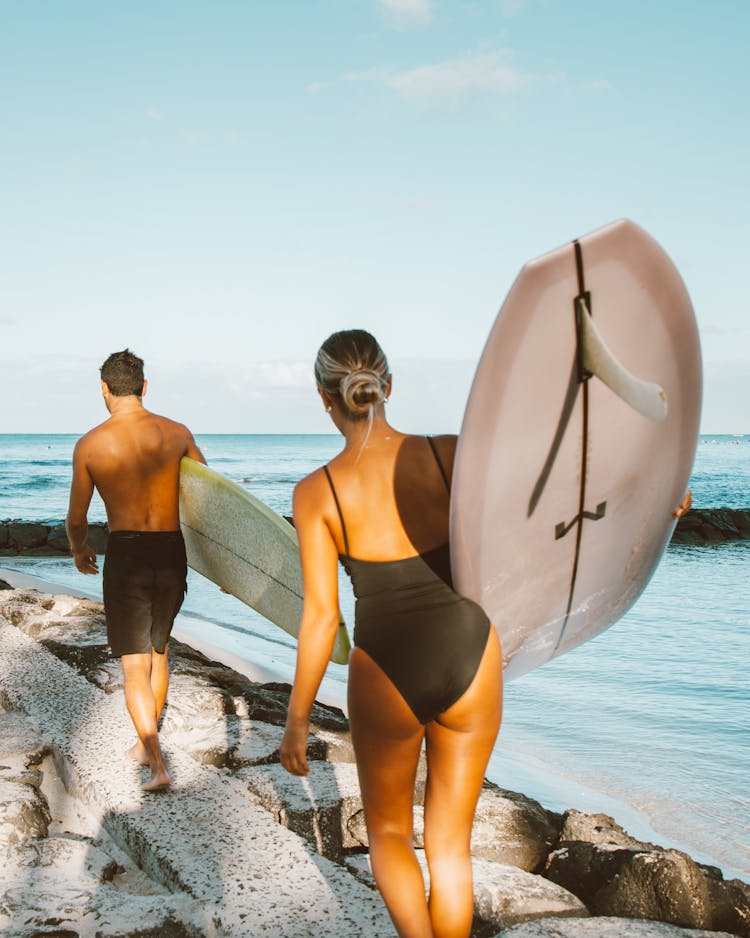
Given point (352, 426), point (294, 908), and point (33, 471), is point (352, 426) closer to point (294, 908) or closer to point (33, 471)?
point (294, 908)

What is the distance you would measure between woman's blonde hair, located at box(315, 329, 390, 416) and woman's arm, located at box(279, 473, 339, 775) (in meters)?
0.19

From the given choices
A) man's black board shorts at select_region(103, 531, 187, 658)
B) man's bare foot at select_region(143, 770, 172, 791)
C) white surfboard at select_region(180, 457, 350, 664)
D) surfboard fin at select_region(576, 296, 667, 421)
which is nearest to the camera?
surfboard fin at select_region(576, 296, 667, 421)

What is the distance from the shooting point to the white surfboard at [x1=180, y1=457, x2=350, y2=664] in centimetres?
340

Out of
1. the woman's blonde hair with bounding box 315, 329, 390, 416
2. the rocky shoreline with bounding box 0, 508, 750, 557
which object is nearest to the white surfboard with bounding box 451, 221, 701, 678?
the woman's blonde hair with bounding box 315, 329, 390, 416

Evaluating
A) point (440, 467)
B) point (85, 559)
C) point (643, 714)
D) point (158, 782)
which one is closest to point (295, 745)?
point (440, 467)

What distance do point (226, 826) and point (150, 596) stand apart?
38.6 inches

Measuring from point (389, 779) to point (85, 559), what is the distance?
2.11 metres

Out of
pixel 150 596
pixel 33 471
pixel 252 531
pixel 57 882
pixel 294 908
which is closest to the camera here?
pixel 294 908

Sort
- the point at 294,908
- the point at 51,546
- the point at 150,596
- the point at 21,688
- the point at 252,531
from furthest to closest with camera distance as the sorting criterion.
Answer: the point at 51,546, the point at 21,688, the point at 252,531, the point at 150,596, the point at 294,908

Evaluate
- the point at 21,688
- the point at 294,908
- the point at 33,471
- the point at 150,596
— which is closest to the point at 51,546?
the point at 21,688

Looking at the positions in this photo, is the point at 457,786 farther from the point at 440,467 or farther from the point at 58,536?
the point at 58,536

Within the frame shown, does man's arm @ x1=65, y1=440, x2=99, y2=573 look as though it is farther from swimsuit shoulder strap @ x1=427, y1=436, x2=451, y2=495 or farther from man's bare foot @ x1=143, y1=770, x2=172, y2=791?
swimsuit shoulder strap @ x1=427, y1=436, x2=451, y2=495

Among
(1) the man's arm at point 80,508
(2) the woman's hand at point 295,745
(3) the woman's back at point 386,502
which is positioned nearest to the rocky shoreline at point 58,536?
(1) the man's arm at point 80,508

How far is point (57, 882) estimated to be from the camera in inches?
95.2
